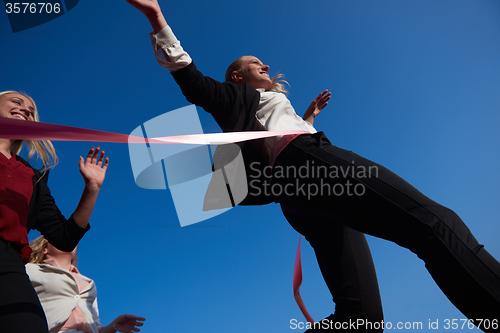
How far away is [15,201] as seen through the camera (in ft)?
6.22

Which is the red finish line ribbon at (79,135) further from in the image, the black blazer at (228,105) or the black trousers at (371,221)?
the black trousers at (371,221)

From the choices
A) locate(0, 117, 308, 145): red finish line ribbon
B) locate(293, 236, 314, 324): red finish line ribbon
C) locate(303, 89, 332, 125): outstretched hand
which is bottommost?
locate(293, 236, 314, 324): red finish line ribbon

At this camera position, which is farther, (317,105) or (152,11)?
(317,105)

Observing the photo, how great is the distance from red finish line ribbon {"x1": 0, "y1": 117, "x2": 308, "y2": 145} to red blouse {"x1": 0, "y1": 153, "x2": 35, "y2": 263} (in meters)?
0.36

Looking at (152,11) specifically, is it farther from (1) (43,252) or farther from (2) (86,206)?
(1) (43,252)

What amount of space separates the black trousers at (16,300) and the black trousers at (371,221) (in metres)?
1.23

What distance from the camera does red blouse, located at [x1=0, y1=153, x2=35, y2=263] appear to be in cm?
179

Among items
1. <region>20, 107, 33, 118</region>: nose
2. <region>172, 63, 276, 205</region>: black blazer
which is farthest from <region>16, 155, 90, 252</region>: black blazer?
<region>172, 63, 276, 205</region>: black blazer

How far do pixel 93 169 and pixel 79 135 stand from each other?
75 cm

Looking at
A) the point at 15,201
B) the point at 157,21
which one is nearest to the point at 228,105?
the point at 157,21

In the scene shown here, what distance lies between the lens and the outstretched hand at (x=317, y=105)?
325 cm

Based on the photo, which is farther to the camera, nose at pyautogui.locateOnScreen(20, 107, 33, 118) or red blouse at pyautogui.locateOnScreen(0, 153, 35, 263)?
nose at pyautogui.locateOnScreen(20, 107, 33, 118)

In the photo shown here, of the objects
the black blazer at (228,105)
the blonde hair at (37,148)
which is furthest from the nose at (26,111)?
the black blazer at (228,105)

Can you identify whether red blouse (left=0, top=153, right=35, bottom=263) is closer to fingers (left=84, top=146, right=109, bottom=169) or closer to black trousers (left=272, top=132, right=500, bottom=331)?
fingers (left=84, top=146, right=109, bottom=169)
